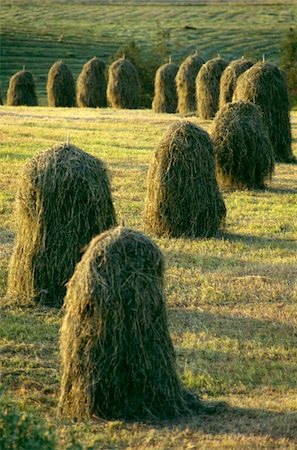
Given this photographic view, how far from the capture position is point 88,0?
86.9 meters

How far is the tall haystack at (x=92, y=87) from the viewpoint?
45.4m

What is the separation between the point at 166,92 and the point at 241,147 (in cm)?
2311

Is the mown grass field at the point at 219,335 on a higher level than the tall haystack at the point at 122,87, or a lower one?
lower

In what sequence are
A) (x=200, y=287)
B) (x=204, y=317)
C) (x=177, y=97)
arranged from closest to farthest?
(x=204, y=317) → (x=200, y=287) → (x=177, y=97)

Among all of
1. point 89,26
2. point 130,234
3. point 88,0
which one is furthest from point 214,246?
point 88,0

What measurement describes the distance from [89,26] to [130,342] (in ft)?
229

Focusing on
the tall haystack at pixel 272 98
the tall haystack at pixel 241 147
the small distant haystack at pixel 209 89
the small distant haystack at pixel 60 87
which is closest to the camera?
the tall haystack at pixel 241 147

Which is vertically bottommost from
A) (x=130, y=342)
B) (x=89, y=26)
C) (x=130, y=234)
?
(x=130, y=342)

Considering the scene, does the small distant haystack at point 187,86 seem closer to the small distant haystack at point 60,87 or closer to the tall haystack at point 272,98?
the small distant haystack at point 60,87

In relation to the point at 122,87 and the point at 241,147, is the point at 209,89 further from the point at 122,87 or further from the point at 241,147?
the point at 241,147

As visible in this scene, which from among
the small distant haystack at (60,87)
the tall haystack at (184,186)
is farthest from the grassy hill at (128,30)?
the tall haystack at (184,186)

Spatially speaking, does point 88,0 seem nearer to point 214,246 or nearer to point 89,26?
point 89,26

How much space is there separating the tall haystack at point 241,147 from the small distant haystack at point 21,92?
2626 cm

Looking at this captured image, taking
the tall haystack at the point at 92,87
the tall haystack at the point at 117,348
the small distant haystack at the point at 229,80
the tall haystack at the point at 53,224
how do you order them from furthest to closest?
1. the tall haystack at the point at 92,87
2. the small distant haystack at the point at 229,80
3. the tall haystack at the point at 53,224
4. the tall haystack at the point at 117,348
